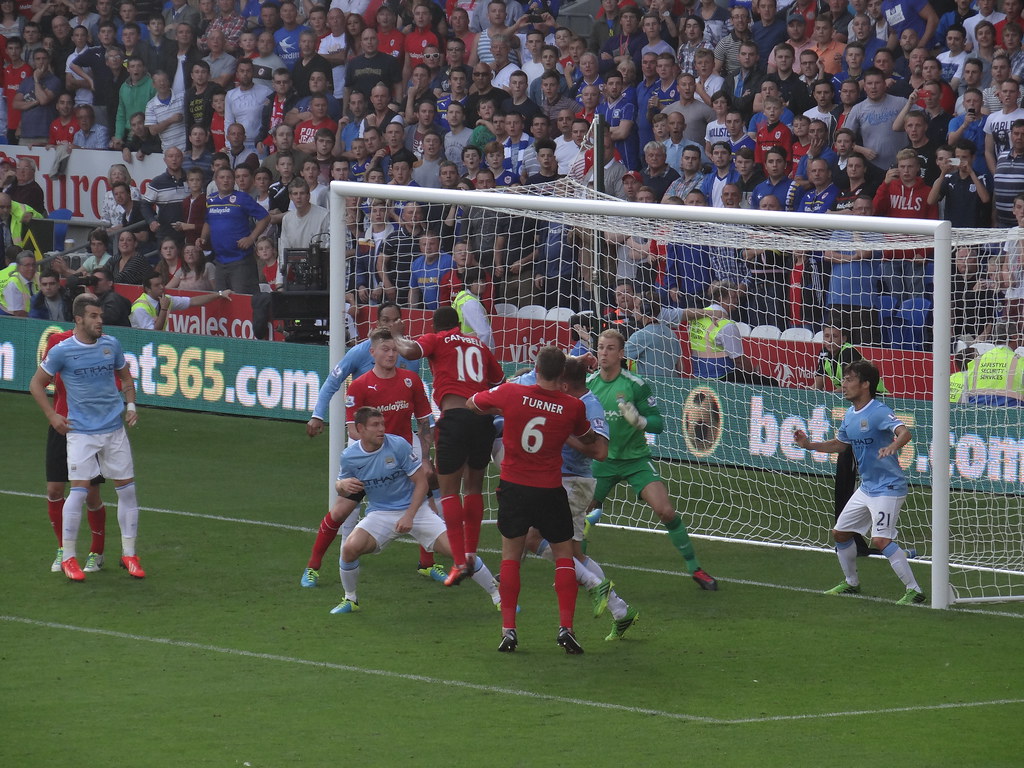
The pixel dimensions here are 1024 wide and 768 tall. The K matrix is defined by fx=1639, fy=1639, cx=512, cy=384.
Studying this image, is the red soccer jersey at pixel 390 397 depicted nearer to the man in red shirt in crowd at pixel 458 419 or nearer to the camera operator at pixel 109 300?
the man in red shirt in crowd at pixel 458 419

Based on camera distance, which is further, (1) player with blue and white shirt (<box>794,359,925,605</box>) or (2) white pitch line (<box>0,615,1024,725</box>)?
(1) player with blue and white shirt (<box>794,359,925,605</box>)

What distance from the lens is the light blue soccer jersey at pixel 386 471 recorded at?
1059cm

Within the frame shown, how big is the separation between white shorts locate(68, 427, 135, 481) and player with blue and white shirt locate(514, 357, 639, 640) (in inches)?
120

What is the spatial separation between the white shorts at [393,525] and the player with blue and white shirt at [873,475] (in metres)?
2.64

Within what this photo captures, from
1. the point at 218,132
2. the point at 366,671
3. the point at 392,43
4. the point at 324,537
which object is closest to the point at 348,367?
the point at 324,537

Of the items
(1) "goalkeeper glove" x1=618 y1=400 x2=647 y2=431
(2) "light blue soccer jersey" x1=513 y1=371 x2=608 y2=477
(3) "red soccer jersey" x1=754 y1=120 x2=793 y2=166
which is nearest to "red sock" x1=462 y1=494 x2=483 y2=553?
(2) "light blue soccer jersey" x1=513 y1=371 x2=608 y2=477

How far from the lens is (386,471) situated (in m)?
10.6

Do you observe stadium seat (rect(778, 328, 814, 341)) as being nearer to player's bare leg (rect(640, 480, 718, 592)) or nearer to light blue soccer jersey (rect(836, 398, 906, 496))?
light blue soccer jersey (rect(836, 398, 906, 496))

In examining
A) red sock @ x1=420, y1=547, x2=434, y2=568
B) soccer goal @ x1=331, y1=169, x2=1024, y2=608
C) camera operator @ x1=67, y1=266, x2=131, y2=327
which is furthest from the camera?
camera operator @ x1=67, y1=266, x2=131, y2=327

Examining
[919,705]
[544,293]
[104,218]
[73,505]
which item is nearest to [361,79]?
[104,218]

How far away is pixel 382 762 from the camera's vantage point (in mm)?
7551

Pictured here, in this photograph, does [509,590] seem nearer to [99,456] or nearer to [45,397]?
[99,456]

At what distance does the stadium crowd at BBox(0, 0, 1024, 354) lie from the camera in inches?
625

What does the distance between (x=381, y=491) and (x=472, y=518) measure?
1399 millimetres
